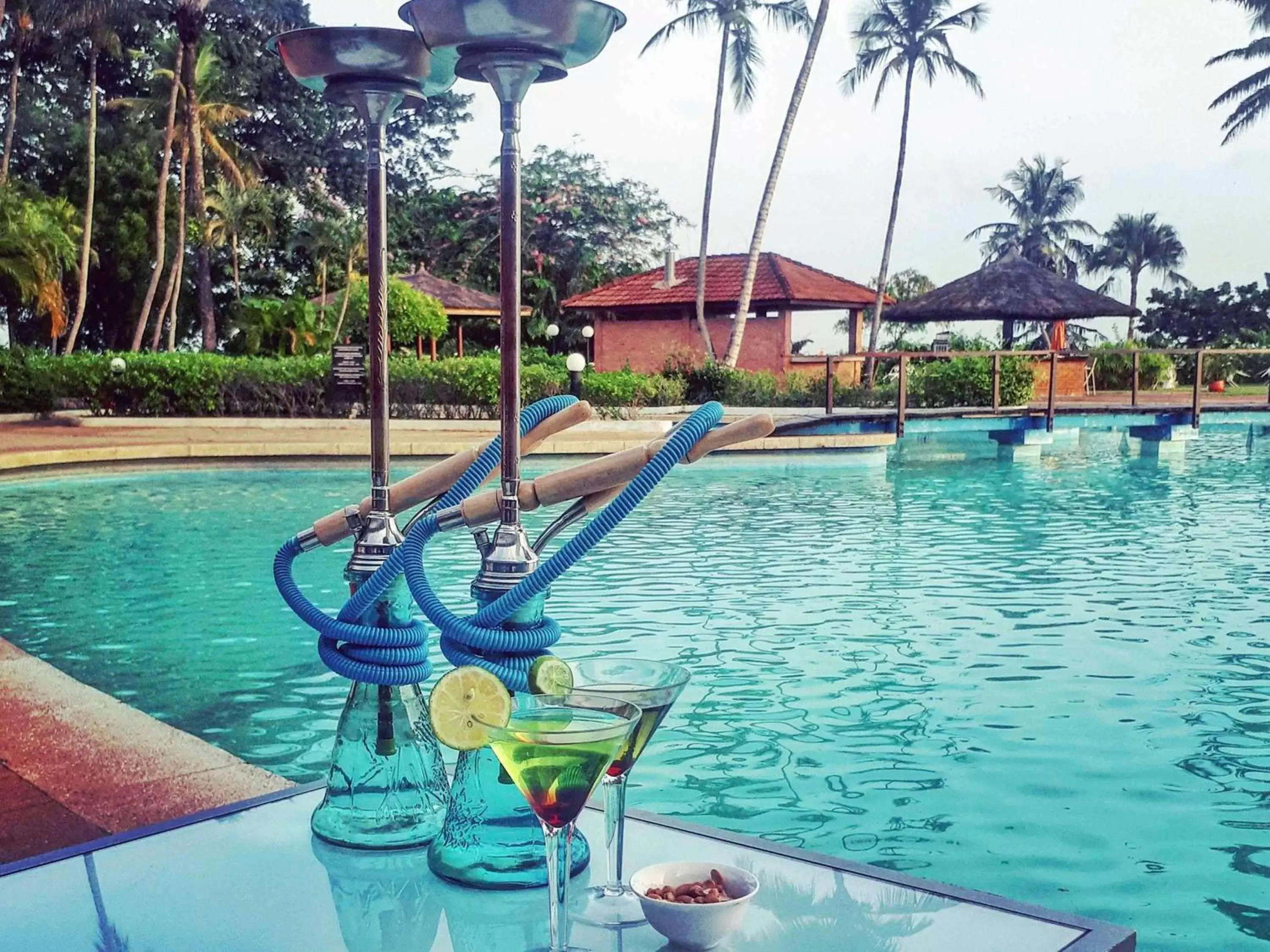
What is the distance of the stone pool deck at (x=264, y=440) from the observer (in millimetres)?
13828

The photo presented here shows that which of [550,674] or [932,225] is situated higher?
[932,225]

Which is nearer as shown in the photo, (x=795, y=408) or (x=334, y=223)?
(x=795, y=408)

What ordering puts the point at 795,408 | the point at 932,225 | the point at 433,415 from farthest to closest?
the point at 932,225, the point at 795,408, the point at 433,415

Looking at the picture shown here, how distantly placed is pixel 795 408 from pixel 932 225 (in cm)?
1998

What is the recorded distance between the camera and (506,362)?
4.82 feet

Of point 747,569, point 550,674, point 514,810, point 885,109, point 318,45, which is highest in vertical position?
point 885,109

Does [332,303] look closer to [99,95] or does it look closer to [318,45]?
[99,95]

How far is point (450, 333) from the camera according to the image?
32.1 metres

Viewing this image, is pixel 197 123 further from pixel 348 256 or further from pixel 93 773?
pixel 93 773

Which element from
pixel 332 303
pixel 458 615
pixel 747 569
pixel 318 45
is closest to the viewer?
pixel 458 615

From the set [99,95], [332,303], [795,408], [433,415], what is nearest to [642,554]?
[433,415]

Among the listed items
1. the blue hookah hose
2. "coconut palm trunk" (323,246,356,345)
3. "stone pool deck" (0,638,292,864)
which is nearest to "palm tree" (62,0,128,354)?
"coconut palm trunk" (323,246,356,345)

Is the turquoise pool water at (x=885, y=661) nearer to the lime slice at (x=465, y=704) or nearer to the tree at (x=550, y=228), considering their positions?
the lime slice at (x=465, y=704)

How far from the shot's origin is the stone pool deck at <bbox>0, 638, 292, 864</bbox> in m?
2.76
